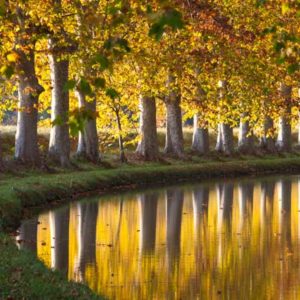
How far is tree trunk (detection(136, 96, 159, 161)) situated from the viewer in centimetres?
4891

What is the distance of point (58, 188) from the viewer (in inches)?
1238

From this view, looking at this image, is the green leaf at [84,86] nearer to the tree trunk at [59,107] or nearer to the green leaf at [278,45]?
the green leaf at [278,45]

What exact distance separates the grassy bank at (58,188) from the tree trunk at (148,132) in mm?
1088

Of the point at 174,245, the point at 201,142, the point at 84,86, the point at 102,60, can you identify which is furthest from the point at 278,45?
the point at 201,142

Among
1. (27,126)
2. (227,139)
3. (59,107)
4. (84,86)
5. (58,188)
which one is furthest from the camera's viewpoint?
(227,139)

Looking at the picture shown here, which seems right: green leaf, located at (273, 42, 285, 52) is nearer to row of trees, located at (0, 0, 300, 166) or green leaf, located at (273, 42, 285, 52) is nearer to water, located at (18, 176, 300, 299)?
water, located at (18, 176, 300, 299)

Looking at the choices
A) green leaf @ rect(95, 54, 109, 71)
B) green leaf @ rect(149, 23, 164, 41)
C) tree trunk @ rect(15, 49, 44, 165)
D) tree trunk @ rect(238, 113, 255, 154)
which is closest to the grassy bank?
tree trunk @ rect(15, 49, 44, 165)

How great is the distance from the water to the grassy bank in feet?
3.47

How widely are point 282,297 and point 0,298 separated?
19.2ft

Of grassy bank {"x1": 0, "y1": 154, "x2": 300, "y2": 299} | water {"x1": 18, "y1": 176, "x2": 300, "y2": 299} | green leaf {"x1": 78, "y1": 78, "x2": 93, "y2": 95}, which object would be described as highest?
green leaf {"x1": 78, "y1": 78, "x2": 93, "y2": 95}

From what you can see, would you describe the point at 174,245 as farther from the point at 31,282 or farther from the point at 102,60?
the point at 102,60

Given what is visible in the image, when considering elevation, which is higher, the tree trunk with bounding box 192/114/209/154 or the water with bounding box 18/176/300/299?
the tree trunk with bounding box 192/114/209/154

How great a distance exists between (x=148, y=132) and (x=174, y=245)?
27.2m

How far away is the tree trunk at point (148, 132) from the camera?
48.9 metres
